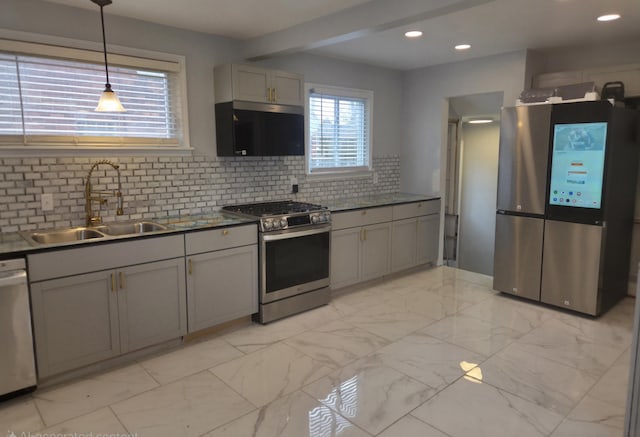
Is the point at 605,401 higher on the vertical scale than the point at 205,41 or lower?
lower

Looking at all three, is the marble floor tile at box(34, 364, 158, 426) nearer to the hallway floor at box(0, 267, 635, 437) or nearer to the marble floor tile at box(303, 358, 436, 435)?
the hallway floor at box(0, 267, 635, 437)

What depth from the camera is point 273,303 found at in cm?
366

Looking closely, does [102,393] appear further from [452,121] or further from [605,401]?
[452,121]

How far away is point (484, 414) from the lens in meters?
2.40

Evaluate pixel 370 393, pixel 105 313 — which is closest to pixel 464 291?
pixel 370 393

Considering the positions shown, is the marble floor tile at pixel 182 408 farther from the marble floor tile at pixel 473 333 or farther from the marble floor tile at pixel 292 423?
the marble floor tile at pixel 473 333

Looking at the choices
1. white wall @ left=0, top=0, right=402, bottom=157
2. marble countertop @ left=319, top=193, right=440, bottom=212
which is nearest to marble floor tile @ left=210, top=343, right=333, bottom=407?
marble countertop @ left=319, top=193, right=440, bottom=212

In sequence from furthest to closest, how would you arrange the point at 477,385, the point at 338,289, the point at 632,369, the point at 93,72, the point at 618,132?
1. the point at 338,289
2. the point at 618,132
3. the point at 93,72
4. the point at 477,385
5. the point at 632,369

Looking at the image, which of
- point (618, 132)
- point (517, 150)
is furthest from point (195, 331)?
point (618, 132)

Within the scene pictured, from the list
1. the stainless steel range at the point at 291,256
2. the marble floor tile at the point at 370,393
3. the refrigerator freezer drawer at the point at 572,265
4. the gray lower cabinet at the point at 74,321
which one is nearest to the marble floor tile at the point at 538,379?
the marble floor tile at the point at 370,393

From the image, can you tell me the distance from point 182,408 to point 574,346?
111 inches

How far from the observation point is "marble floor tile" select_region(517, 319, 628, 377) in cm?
301

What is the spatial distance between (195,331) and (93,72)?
81.7 inches

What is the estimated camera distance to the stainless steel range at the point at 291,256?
3575 millimetres
